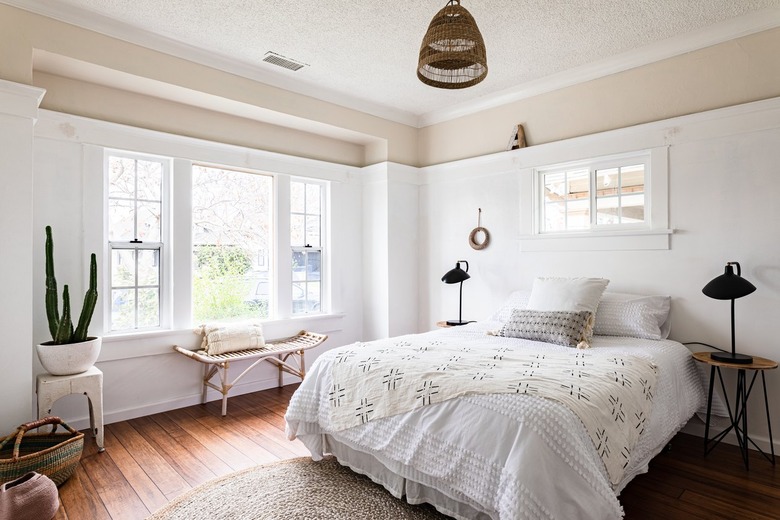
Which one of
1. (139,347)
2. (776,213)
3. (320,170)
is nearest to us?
(776,213)

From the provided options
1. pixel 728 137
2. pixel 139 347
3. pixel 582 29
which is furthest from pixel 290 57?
pixel 728 137

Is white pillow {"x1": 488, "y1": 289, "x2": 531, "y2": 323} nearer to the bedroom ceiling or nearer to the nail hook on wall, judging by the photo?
the nail hook on wall

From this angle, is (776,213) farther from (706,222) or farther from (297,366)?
(297,366)

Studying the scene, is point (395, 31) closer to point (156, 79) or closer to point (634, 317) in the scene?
point (156, 79)

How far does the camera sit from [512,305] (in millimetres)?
3936

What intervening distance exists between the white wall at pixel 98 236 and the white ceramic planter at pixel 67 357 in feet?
0.29

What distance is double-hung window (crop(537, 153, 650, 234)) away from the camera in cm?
367

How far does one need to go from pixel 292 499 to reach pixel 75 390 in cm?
166

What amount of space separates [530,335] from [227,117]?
3.23 m

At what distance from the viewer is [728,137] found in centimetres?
319

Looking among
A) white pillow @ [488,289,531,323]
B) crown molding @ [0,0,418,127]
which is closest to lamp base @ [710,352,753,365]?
white pillow @ [488,289,531,323]

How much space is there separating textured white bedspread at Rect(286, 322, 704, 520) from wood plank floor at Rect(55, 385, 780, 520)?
0.28m

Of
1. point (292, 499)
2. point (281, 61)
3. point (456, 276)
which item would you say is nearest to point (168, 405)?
point (292, 499)

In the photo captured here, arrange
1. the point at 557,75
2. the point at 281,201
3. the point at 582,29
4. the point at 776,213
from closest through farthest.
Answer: the point at 776,213 < the point at 582,29 < the point at 557,75 < the point at 281,201
